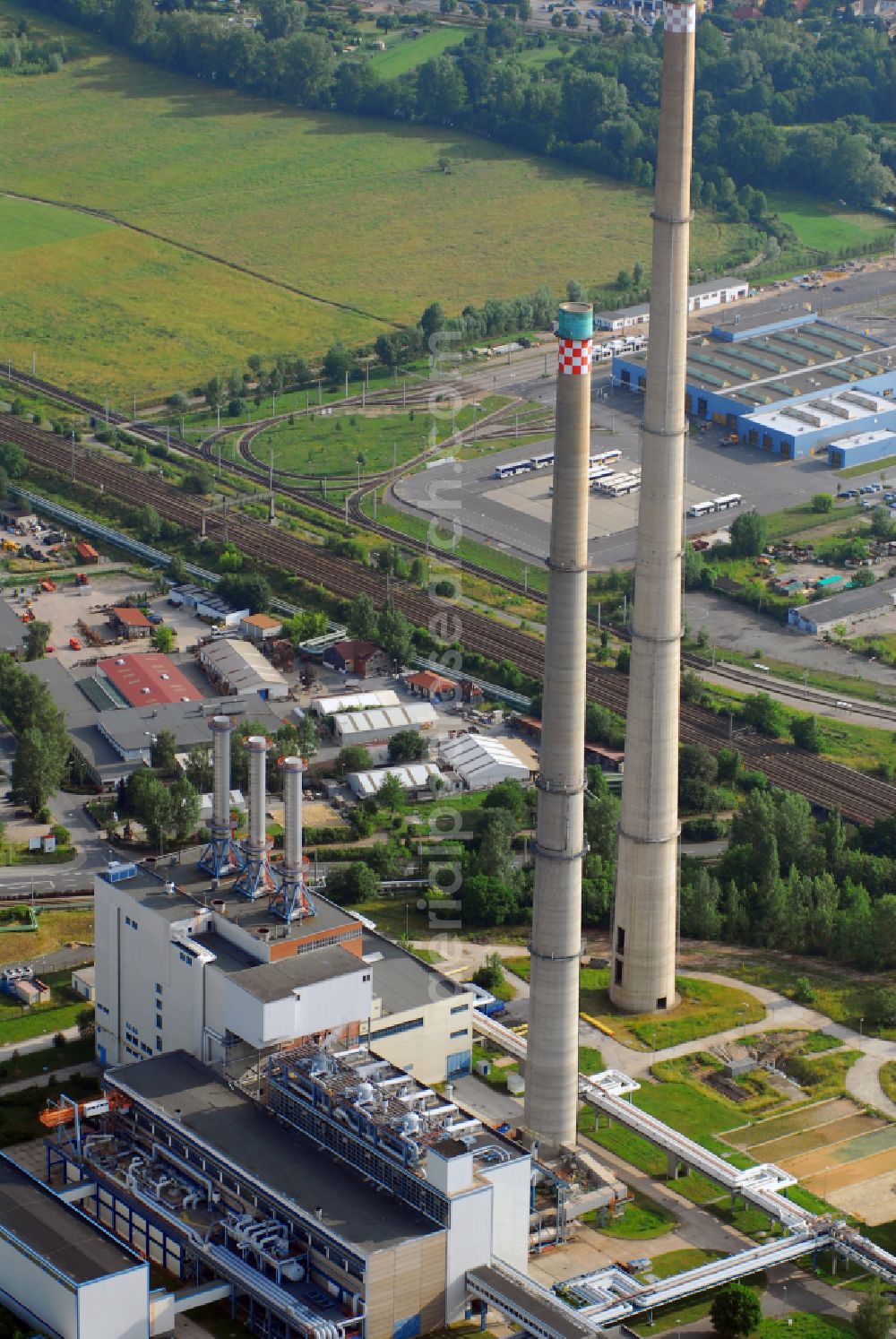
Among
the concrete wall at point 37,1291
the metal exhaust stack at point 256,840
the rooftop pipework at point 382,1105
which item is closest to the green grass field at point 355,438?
the metal exhaust stack at point 256,840

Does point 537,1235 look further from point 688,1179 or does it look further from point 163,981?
point 163,981

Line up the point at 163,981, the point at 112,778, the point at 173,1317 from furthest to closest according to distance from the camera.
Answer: the point at 112,778 → the point at 163,981 → the point at 173,1317

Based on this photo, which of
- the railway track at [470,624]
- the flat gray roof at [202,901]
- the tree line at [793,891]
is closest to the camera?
the flat gray roof at [202,901]

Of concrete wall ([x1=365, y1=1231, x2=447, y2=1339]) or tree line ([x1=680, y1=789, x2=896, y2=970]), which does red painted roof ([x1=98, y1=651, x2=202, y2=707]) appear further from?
concrete wall ([x1=365, y1=1231, x2=447, y2=1339])

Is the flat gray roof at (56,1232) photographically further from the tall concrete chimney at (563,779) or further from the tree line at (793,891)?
the tree line at (793,891)

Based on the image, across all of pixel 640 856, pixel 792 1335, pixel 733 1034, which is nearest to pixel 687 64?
pixel 640 856
